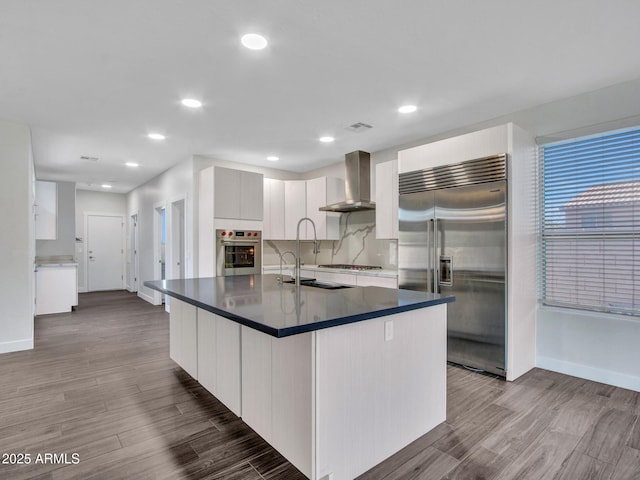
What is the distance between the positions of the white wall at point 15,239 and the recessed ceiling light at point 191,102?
7.06 feet

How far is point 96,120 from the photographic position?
380 centimetres

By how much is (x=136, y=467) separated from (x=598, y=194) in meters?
3.96

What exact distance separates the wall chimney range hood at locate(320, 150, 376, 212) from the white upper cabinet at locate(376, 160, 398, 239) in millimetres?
378

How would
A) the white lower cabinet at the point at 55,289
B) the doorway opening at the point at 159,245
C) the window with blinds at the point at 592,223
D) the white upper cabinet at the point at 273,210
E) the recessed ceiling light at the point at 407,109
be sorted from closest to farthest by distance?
the window with blinds at the point at 592,223 → the recessed ceiling light at the point at 407,109 → the white upper cabinet at the point at 273,210 → the white lower cabinet at the point at 55,289 → the doorway opening at the point at 159,245

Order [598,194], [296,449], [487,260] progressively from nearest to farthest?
[296,449], [598,194], [487,260]

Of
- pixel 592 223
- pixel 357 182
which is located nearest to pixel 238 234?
pixel 357 182

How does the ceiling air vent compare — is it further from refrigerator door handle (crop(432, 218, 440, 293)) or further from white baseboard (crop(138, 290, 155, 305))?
white baseboard (crop(138, 290, 155, 305))

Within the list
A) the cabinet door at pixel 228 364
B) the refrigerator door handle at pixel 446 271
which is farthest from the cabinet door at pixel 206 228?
the refrigerator door handle at pixel 446 271

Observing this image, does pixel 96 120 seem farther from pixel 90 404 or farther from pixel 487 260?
pixel 487 260

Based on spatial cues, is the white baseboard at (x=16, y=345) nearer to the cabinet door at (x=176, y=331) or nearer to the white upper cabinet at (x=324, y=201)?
the cabinet door at (x=176, y=331)

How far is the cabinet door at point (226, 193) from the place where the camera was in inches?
193

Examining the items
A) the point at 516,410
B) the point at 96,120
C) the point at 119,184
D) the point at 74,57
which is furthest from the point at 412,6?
the point at 119,184

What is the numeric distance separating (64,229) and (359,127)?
7.02 meters

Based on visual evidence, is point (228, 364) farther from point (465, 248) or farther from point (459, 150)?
point (459, 150)
